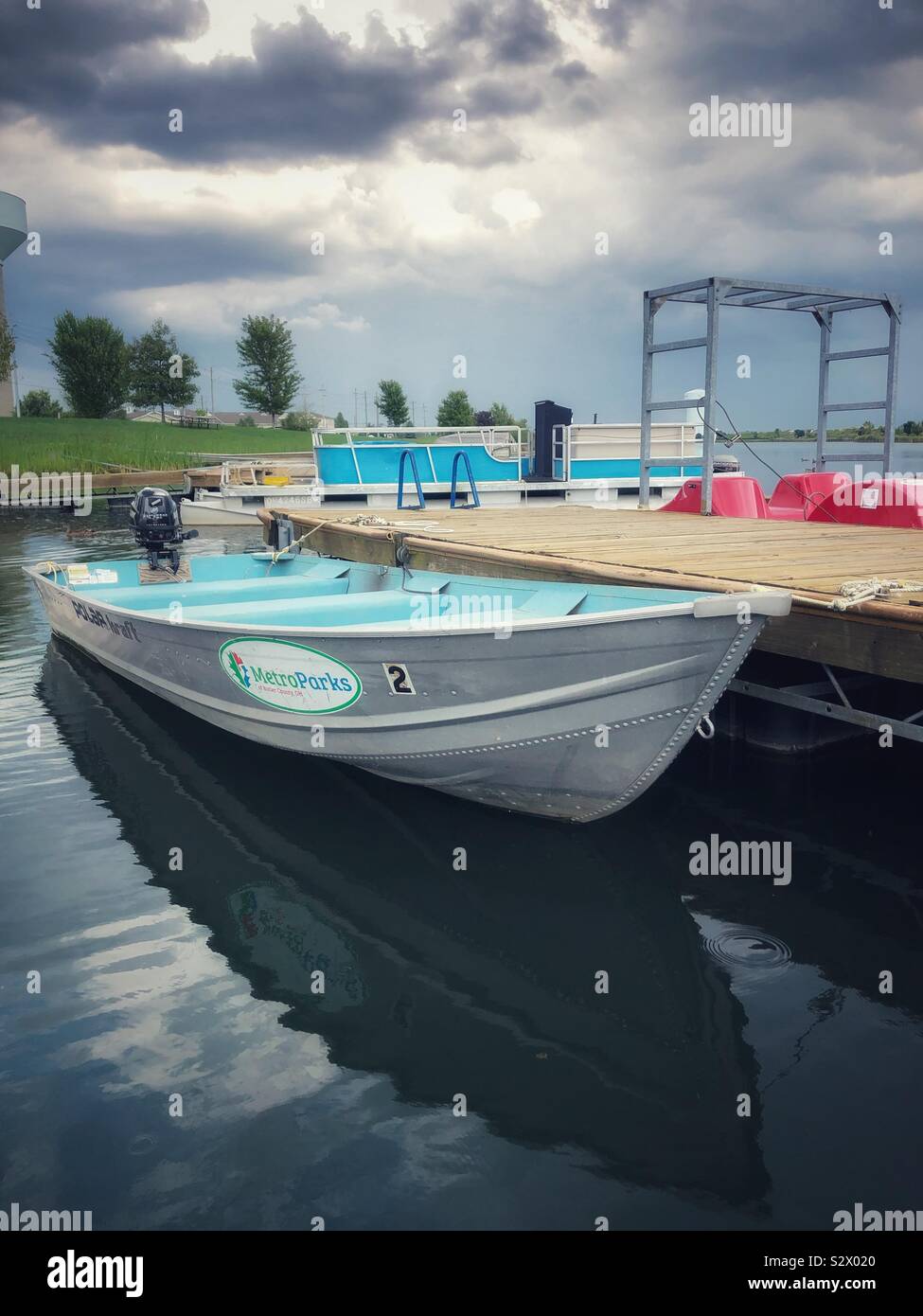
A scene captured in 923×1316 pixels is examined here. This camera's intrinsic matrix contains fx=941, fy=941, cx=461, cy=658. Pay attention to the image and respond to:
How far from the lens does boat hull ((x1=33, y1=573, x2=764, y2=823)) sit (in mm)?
5055

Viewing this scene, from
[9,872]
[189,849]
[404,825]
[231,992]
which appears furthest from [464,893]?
[9,872]

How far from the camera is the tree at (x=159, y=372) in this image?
7012cm

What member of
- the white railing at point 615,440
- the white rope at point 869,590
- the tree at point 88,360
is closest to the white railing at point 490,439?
the white railing at point 615,440

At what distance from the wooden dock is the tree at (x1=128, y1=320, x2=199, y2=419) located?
6362 cm

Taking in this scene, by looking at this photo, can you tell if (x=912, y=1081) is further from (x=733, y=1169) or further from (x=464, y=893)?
(x=464, y=893)

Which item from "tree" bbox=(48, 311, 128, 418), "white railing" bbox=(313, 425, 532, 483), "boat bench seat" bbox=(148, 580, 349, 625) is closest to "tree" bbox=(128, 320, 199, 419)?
"tree" bbox=(48, 311, 128, 418)

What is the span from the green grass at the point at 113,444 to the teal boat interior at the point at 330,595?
27538 mm

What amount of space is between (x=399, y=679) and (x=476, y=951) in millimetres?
1714

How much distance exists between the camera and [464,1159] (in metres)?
3.24

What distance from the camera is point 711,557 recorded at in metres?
6.98

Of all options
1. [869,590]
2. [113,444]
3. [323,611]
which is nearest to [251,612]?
[323,611]
